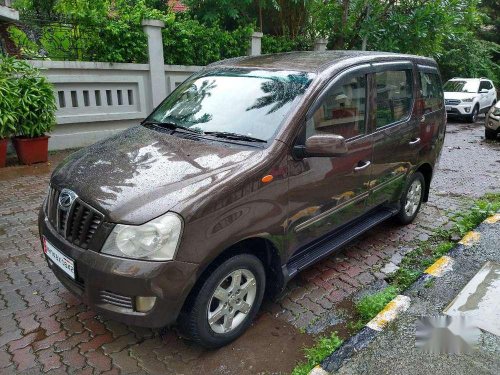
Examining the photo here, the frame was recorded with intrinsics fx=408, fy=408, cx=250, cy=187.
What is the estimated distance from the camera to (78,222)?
2443mm

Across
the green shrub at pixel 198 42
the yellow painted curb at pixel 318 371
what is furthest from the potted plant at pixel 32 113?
the yellow painted curb at pixel 318 371

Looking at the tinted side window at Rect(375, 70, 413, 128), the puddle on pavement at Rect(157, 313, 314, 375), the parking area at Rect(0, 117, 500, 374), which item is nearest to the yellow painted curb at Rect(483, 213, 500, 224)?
the parking area at Rect(0, 117, 500, 374)

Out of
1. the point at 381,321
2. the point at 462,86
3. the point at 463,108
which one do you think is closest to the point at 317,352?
the point at 381,321

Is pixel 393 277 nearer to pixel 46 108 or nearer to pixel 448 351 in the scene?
pixel 448 351

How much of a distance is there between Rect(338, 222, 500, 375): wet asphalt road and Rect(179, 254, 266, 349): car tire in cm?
72

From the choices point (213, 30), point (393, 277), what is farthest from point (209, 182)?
point (213, 30)

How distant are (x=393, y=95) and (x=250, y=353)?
272 centimetres

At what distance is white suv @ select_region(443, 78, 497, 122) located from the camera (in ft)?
46.6

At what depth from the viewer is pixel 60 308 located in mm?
3111

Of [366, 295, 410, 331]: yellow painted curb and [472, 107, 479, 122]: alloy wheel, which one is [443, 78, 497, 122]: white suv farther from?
[366, 295, 410, 331]: yellow painted curb

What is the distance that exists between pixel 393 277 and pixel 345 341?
1.20m

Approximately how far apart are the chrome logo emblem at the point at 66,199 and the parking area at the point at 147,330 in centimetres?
95

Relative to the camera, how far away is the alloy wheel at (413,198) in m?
4.65

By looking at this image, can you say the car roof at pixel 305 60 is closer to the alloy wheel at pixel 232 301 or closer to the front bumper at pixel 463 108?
the alloy wheel at pixel 232 301
